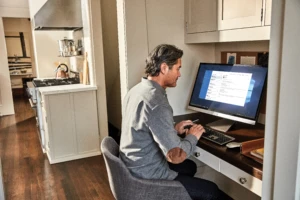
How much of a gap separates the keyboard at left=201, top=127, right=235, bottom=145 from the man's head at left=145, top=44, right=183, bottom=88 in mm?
402

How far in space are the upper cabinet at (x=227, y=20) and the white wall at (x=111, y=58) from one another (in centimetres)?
183

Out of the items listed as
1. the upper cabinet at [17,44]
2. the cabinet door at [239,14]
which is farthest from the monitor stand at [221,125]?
the upper cabinet at [17,44]

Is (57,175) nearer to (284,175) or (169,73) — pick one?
(169,73)

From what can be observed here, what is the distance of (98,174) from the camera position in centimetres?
294

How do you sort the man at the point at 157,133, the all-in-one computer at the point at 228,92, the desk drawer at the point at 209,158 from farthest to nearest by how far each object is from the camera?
the all-in-one computer at the point at 228,92 → the desk drawer at the point at 209,158 → the man at the point at 157,133

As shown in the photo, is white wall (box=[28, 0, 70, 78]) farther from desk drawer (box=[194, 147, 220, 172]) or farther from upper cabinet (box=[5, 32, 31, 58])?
desk drawer (box=[194, 147, 220, 172])

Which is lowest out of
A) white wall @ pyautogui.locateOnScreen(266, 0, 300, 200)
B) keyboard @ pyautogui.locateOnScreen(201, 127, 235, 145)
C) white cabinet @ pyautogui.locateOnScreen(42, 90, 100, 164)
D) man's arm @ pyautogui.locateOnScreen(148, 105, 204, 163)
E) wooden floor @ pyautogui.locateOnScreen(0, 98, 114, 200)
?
wooden floor @ pyautogui.locateOnScreen(0, 98, 114, 200)

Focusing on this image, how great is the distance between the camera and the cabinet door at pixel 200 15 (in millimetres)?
1715

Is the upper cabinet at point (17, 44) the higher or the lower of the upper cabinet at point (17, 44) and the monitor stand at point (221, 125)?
the higher

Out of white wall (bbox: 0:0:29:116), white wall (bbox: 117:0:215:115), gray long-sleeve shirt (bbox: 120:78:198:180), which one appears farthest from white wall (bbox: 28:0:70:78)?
gray long-sleeve shirt (bbox: 120:78:198:180)

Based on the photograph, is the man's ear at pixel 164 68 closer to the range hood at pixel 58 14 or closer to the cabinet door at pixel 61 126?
the cabinet door at pixel 61 126

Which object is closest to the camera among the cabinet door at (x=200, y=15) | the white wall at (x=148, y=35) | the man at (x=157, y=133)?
the man at (x=157, y=133)

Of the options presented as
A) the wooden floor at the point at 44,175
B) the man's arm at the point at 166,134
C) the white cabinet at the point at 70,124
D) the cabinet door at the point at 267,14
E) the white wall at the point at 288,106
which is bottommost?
the wooden floor at the point at 44,175

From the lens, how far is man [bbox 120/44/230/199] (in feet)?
4.39
